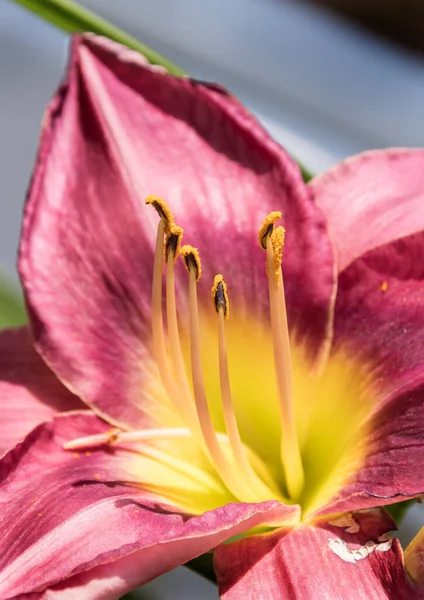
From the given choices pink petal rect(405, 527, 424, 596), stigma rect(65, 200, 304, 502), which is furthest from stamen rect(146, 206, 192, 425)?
pink petal rect(405, 527, 424, 596)

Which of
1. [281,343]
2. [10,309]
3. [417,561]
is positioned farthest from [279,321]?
[10,309]

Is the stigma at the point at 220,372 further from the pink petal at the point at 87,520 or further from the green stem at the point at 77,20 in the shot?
the green stem at the point at 77,20

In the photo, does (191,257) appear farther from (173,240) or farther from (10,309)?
(10,309)

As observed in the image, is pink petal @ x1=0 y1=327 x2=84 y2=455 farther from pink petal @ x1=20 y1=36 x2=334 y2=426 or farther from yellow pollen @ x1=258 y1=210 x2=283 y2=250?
yellow pollen @ x1=258 y1=210 x2=283 y2=250

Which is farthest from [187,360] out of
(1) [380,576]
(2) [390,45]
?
(2) [390,45]

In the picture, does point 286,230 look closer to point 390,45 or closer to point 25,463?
point 25,463

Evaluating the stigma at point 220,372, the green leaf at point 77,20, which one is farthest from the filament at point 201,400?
the green leaf at point 77,20
